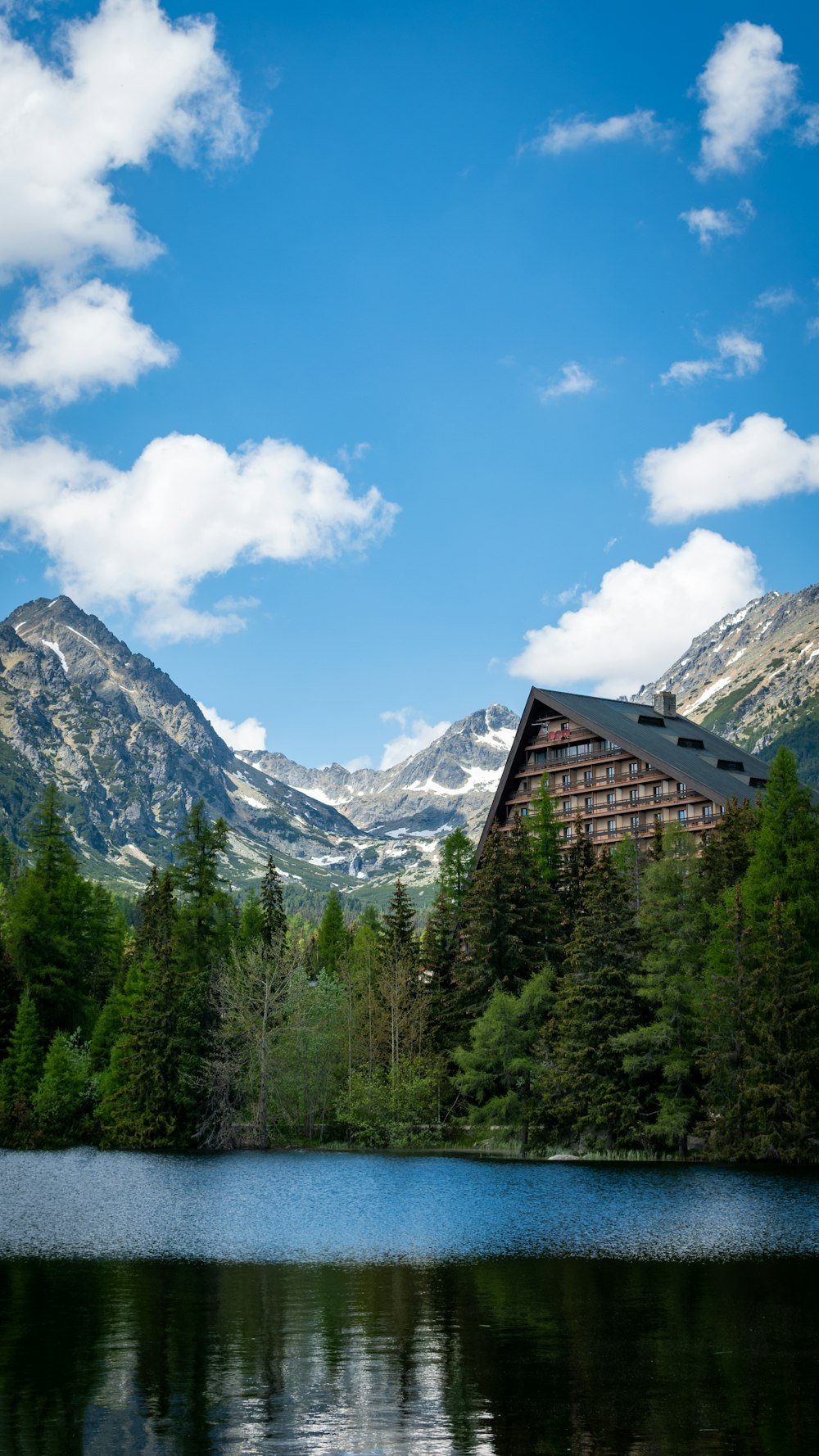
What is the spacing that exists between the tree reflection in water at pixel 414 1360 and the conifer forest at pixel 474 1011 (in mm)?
38706

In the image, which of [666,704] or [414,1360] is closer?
[414,1360]

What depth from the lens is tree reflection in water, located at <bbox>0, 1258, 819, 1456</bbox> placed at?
749 inches

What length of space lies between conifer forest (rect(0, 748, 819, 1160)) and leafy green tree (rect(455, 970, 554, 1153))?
0.17 meters

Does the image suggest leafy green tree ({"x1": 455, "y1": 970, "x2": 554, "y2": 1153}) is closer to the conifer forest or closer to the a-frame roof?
the conifer forest

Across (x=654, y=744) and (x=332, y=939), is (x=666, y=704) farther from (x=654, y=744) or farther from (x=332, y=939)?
(x=332, y=939)

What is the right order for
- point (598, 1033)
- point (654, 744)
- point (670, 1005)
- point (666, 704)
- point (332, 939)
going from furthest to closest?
point (332, 939)
point (666, 704)
point (654, 744)
point (598, 1033)
point (670, 1005)

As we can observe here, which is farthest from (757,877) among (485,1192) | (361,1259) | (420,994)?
(361,1259)

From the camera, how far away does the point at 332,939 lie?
543 feet

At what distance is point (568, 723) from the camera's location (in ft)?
413

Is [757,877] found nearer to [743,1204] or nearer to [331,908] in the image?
[743,1204]

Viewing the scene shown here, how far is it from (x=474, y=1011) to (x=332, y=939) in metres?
71.4

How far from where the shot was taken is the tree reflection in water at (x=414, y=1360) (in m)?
19.0

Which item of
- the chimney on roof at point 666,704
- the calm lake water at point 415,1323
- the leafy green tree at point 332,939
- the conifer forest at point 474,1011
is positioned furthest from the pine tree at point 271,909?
the calm lake water at point 415,1323

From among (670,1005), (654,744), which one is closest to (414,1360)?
(670,1005)
